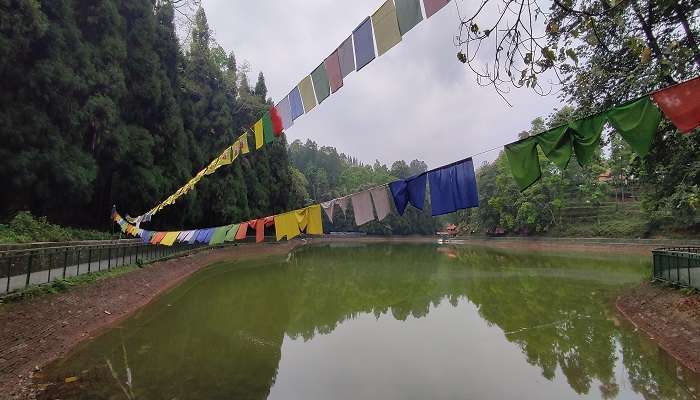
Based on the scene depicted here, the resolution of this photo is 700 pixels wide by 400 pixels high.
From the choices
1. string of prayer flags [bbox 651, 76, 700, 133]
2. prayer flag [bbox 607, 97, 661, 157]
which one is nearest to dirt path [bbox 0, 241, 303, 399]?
prayer flag [bbox 607, 97, 661, 157]

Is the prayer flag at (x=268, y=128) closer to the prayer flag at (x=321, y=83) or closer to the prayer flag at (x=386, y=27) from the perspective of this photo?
the prayer flag at (x=321, y=83)

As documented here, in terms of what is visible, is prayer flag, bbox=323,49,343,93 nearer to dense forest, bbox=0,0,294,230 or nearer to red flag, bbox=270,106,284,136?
red flag, bbox=270,106,284,136

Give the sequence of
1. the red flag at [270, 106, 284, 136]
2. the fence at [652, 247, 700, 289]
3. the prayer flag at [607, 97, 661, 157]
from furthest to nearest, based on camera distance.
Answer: the fence at [652, 247, 700, 289] < the red flag at [270, 106, 284, 136] < the prayer flag at [607, 97, 661, 157]

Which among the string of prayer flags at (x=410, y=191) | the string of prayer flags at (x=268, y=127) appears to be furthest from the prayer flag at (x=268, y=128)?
the string of prayer flags at (x=410, y=191)

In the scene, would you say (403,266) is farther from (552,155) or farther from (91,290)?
(552,155)

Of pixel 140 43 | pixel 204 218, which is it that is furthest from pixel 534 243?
pixel 140 43

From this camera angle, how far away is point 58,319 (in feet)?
29.9

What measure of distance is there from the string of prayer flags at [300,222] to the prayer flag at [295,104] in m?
1.96

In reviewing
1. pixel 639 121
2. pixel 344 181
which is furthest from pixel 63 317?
pixel 344 181

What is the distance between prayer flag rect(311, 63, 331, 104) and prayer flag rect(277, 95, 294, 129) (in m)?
1.12

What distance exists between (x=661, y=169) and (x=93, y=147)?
709 inches

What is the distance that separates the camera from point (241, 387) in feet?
22.5

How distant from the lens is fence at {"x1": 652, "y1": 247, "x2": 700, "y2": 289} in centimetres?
976

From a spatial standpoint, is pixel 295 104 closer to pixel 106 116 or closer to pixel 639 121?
pixel 639 121
